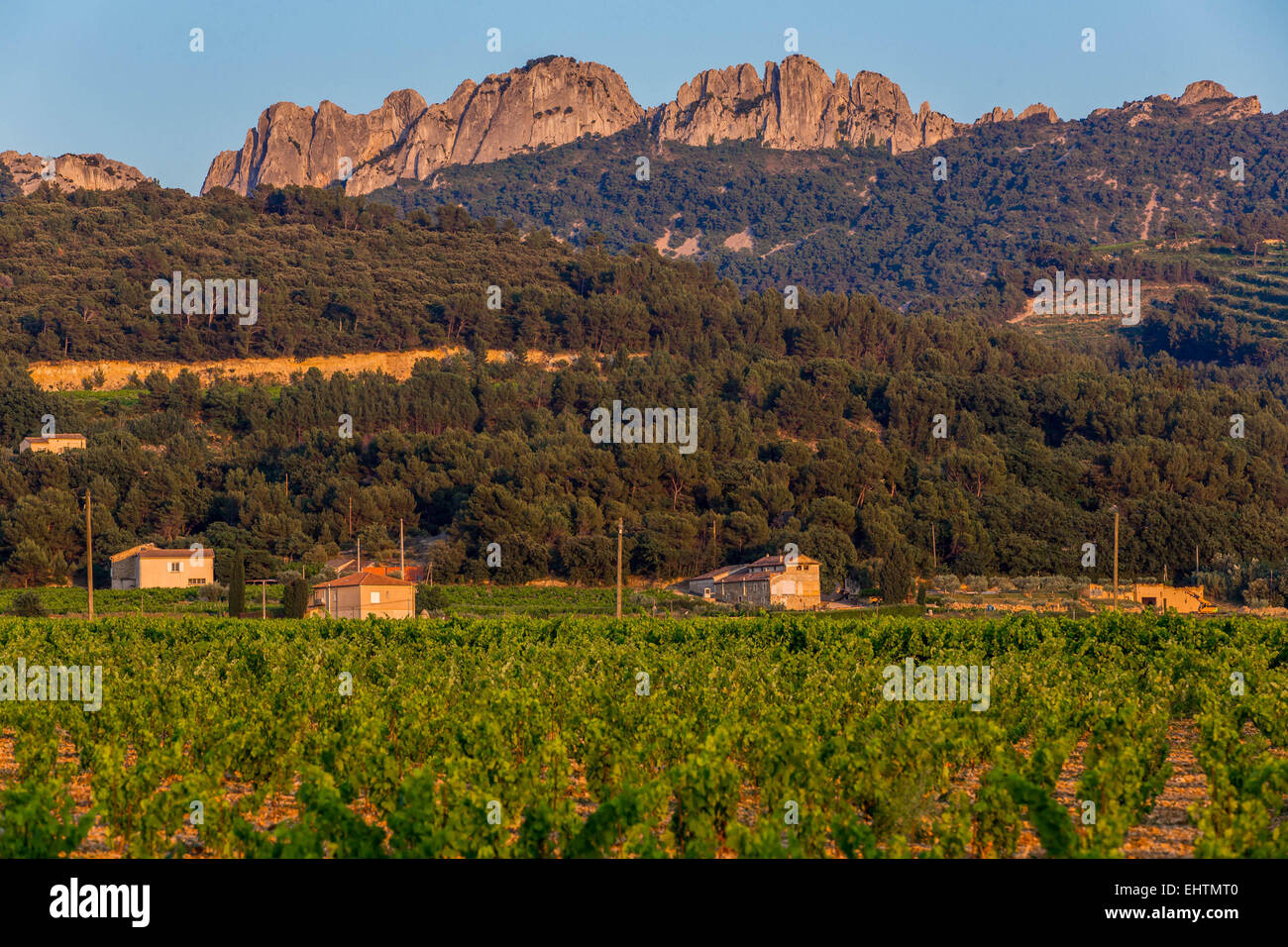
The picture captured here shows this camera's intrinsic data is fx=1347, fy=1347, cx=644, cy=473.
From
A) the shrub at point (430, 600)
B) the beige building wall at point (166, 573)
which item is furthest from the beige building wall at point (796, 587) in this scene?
the beige building wall at point (166, 573)

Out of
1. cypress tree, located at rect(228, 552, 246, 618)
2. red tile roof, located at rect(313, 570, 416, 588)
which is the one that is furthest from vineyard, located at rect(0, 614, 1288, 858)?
red tile roof, located at rect(313, 570, 416, 588)

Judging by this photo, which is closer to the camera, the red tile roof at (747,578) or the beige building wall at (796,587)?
the beige building wall at (796,587)

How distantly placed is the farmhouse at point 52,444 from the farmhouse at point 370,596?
3079 cm

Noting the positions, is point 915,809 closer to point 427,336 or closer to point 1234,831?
point 1234,831

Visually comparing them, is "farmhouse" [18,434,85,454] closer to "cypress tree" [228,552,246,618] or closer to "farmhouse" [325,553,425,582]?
"farmhouse" [325,553,425,582]

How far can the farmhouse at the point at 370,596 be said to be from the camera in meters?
48.8

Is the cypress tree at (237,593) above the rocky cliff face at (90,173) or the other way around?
the other way around

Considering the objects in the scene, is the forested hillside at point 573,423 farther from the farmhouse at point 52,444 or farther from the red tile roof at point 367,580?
the red tile roof at point 367,580

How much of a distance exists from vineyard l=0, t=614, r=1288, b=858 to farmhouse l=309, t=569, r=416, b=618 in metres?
21.4

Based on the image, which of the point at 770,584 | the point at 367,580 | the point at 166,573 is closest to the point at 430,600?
the point at 367,580

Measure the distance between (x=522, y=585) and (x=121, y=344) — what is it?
50624 millimetres

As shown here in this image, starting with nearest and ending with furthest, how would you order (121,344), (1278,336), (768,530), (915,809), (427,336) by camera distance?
(915,809)
(768,530)
(121,344)
(427,336)
(1278,336)
